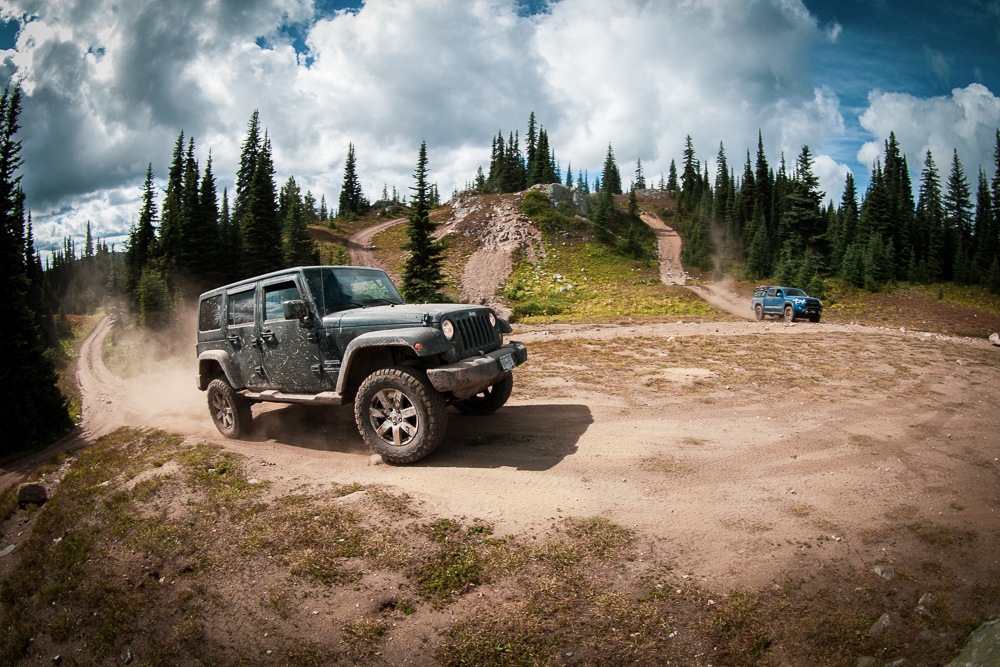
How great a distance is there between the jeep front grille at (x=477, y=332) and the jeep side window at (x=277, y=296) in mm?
2395

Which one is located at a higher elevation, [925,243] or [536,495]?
[925,243]

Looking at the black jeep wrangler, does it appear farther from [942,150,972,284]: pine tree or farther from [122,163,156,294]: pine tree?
[942,150,972,284]: pine tree

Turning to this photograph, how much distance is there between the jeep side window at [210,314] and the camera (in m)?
7.59

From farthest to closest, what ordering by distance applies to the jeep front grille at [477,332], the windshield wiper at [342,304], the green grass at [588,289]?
the green grass at [588,289] → the windshield wiper at [342,304] → the jeep front grille at [477,332]

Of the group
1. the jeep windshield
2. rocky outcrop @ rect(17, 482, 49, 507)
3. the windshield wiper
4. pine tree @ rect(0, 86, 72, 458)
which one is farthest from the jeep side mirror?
pine tree @ rect(0, 86, 72, 458)

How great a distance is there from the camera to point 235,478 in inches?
223

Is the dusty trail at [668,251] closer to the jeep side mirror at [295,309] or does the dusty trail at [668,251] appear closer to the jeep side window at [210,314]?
the jeep side window at [210,314]

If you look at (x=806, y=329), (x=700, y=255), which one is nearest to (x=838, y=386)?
(x=806, y=329)

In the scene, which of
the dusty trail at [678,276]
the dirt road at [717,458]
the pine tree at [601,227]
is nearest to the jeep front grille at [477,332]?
the dirt road at [717,458]

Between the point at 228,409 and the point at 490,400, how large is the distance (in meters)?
4.29

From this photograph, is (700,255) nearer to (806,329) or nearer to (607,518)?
(806,329)

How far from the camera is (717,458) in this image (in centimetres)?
550

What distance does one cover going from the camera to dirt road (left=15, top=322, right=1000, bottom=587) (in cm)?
388

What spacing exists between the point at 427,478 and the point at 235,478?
2.49 metres
